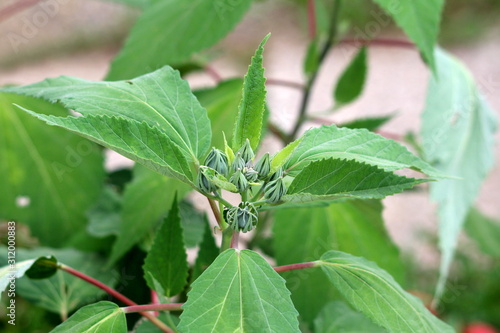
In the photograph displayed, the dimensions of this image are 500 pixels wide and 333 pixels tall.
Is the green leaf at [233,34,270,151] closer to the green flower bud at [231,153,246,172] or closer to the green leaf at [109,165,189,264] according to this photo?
the green flower bud at [231,153,246,172]

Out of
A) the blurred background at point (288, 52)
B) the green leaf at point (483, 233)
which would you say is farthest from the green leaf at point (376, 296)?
the blurred background at point (288, 52)

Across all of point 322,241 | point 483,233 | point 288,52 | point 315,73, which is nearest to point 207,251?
point 322,241

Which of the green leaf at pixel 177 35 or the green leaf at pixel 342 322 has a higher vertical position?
the green leaf at pixel 177 35

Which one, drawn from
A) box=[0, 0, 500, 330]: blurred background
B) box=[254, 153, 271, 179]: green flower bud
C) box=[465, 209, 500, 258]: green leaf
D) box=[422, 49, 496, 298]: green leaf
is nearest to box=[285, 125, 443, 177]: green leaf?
box=[254, 153, 271, 179]: green flower bud

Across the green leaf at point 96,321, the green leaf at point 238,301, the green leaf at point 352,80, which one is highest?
the green leaf at point 352,80

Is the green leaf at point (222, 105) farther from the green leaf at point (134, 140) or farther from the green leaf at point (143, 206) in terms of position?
the green leaf at point (134, 140)

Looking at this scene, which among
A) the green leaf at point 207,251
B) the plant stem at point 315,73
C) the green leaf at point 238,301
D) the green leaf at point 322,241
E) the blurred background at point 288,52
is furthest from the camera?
the blurred background at point 288,52

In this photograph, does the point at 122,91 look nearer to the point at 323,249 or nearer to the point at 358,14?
the point at 323,249

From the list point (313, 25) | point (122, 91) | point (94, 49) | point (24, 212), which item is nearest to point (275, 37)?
point (94, 49)
